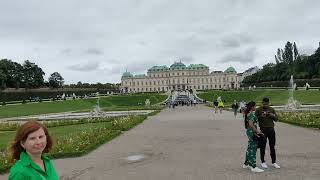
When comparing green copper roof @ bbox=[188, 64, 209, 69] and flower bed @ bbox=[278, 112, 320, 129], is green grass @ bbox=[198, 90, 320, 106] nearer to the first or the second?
flower bed @ bbox=[278, 112, 320, 129]

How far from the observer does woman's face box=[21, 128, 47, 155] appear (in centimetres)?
359

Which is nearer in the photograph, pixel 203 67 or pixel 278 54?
pixel 278 54

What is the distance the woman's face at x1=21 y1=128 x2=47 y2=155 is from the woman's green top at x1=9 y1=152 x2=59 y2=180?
58 millimetres

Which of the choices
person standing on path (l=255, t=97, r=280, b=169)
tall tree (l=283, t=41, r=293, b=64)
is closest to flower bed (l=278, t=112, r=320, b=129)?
person standing on path (l=255, t=97, r=280, b=169)

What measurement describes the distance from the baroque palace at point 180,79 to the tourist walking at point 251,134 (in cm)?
15234

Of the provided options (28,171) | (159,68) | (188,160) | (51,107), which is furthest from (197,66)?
(28,171)

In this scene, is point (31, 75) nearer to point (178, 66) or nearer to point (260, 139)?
point (178, 66)

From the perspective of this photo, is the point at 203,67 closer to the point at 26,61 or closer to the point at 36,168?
the point at 26,61

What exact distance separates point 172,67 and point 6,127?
14664 centimetres

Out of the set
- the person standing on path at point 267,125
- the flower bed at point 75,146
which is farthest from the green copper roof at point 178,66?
the person standing on path at point 267,125

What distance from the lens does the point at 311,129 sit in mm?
19344

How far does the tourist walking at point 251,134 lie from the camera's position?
9.84 m

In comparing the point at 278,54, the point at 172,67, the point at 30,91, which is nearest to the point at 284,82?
the point at 278,54

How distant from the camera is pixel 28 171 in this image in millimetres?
3434
